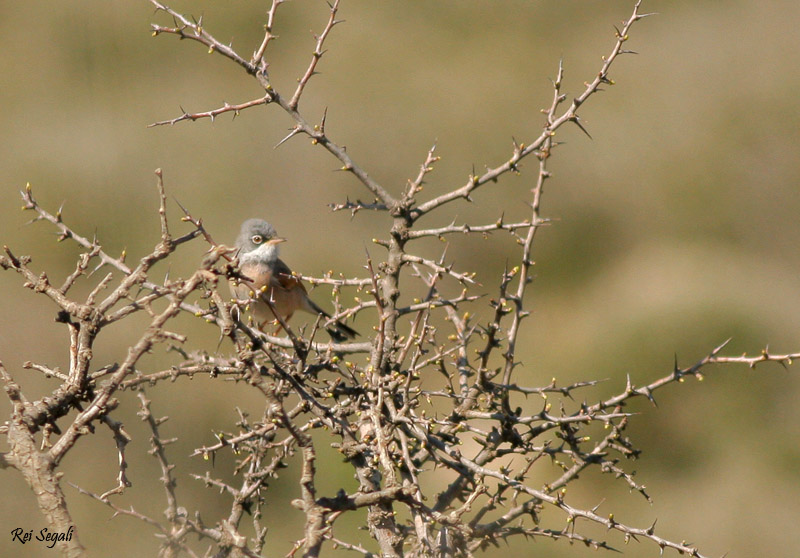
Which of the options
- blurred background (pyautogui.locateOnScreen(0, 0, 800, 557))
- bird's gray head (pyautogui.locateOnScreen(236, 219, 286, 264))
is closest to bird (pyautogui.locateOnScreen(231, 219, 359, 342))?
bird's gray head (pyautogui.locateOnScreen(236, 219, 286, 264))

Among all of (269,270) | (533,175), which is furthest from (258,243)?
(533,175)

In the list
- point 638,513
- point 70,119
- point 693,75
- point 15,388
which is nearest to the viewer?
point 15,388

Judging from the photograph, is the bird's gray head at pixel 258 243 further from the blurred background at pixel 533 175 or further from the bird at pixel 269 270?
the blurred background at pixel 533 175

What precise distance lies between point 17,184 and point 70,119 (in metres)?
2.20

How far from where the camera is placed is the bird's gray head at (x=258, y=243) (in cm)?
691

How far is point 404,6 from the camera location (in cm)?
1723

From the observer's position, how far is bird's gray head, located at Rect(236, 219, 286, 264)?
6906 millimetres

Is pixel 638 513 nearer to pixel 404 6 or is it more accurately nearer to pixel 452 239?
pixel 452 239

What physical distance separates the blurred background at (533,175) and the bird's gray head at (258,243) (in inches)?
165

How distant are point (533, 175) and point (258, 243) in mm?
7653

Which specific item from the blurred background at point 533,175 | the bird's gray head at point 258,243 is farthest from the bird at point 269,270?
the blurred background at point 533,175

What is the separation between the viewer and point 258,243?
702 cm

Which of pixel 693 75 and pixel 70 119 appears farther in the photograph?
pixel 693 75

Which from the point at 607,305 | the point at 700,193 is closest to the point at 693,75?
the point at 700,193
